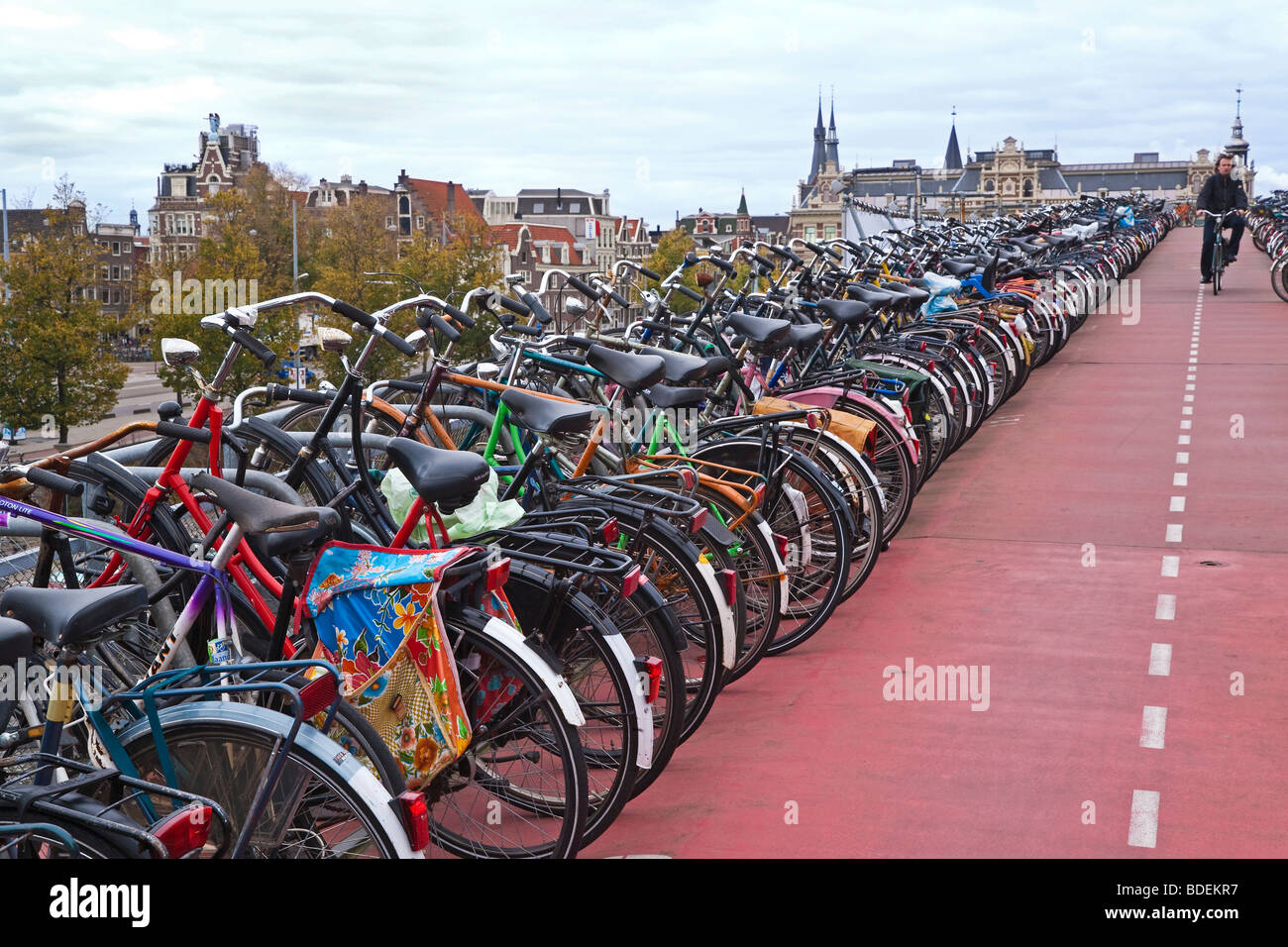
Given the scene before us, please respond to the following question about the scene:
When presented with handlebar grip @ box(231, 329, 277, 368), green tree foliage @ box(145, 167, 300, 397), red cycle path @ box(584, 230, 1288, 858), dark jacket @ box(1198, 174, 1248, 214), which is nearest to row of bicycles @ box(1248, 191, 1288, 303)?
dark jacket @ box(1198, 174, 1248, 214)

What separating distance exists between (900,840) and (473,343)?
47.1 meters

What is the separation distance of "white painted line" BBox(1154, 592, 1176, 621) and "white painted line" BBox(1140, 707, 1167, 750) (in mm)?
1069

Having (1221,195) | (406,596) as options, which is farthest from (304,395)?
(1221,195)

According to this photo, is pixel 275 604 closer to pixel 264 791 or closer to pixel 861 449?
pixel 264 791

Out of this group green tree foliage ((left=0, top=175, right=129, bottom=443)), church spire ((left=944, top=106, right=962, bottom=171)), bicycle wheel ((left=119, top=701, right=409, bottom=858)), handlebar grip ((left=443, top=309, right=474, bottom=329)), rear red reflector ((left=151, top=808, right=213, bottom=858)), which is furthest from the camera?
church spire ((left=944, top=106, right=962, bottom=171))

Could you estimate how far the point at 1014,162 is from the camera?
12175cm

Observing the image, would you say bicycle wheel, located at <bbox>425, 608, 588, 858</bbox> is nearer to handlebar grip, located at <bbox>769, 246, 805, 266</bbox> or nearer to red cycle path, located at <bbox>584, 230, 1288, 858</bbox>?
red cycle path, located at <bbox>584, 230, 1288, 858</bbox>

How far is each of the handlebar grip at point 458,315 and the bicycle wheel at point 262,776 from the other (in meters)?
2.19

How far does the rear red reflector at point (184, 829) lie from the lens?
2256 mm

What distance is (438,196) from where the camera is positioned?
85375mm

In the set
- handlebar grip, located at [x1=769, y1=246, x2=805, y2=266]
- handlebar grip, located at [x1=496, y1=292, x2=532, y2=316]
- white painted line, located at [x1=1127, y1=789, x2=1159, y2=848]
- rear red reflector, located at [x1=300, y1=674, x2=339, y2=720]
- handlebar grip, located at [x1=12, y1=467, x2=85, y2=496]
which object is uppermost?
handlebar grip, located at [x1=769, y1=246, x2=805, y2=266]

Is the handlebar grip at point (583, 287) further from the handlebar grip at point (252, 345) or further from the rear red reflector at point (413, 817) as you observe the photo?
the rear red reflector at point (413, 817)

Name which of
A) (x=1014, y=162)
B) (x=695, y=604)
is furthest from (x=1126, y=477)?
(x=1014, y=162)

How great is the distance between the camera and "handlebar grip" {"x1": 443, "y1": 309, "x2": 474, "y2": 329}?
455 centimetres
